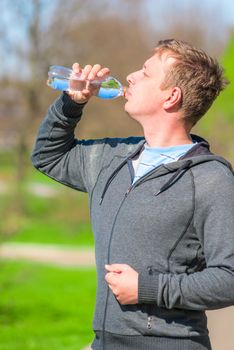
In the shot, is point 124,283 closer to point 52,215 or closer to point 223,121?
point 223,121

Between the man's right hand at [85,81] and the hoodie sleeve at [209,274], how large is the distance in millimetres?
731

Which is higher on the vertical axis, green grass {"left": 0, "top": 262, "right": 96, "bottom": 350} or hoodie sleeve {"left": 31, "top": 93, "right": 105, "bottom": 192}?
hoodie sleeve {"left": 31, "top": 93, "right": 105, "bottom": 192}

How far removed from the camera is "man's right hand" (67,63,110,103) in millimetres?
3416

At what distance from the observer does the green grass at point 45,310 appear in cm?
864

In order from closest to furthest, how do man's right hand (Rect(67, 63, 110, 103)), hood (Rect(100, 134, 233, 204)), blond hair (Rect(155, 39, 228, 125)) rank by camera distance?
hood (Rect(100, 134, 233, 204))
blond hair (Rect(155, 39, 228, 125))
man's right hand (Rect(67, 63, 110, 103))

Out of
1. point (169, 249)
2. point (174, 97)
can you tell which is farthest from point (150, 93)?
point (169, 249)

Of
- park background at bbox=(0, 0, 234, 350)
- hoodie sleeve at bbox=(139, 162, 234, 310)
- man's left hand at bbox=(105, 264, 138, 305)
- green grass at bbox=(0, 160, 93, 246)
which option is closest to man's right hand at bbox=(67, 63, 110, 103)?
hoodie sleeve at bbox=(139, 162, 234, 310)

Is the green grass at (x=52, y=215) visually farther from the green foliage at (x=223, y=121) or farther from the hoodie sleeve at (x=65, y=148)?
the hoodie sleeve at (x=65, y=148)

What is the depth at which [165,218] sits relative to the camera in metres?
3.03

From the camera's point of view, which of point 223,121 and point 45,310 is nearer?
point 45,310

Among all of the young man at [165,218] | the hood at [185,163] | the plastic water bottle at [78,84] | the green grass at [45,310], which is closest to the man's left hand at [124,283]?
the young man at [165,218]

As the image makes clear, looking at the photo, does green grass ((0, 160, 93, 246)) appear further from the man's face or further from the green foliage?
the man's face

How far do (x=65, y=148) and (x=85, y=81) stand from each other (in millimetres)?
317

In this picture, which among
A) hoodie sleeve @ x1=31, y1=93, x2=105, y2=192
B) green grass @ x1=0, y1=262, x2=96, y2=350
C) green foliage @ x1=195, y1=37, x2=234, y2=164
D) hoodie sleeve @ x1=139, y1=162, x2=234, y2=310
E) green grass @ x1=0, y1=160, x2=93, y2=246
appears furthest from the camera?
green grass @ x1=0, y1=160, x2=93, y2=246
